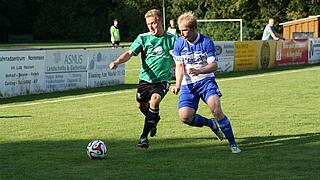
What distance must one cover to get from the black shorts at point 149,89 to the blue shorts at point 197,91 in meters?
0.53

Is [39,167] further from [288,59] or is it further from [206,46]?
[288,59]

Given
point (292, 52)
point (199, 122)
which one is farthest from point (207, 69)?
point (292, 52)

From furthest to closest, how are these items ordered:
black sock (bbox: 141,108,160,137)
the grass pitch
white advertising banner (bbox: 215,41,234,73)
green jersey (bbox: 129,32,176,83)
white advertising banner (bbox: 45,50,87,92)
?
1. white advertising banner (bbox: 215,41,234,73)
2. white advertising banner (bbox: 45,50,87,92)
3. green jersey (bbox: 129,32,176,83)
4. black sock (bbox: 141,108,160,137)
5. the grass pitch

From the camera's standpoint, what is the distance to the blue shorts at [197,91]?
9023mm

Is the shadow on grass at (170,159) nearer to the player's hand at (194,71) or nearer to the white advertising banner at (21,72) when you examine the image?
the player's hand at (194,71)

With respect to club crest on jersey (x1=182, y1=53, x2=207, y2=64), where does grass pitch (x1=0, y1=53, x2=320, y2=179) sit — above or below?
below

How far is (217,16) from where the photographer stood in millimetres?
66938

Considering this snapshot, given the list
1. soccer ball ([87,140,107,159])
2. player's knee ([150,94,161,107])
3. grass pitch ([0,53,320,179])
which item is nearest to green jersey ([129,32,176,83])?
player's knee ([150,94,161,107])

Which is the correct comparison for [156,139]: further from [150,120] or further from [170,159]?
[170,159]

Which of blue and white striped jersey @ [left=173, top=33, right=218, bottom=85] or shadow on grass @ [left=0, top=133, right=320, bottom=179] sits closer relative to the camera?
shadow on grass @ [left=0, top=133, right=320, bottom=179]

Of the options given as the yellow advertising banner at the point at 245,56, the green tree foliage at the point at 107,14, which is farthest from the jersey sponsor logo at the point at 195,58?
the green tree foliage at the point at 107,14

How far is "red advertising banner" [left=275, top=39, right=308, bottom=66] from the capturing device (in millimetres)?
29406

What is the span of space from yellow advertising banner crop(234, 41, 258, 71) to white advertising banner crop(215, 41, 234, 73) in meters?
0.31

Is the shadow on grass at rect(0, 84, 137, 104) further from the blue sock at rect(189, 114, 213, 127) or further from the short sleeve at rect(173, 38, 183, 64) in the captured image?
the short sleeve at rect(173, 38, 183, 64)
